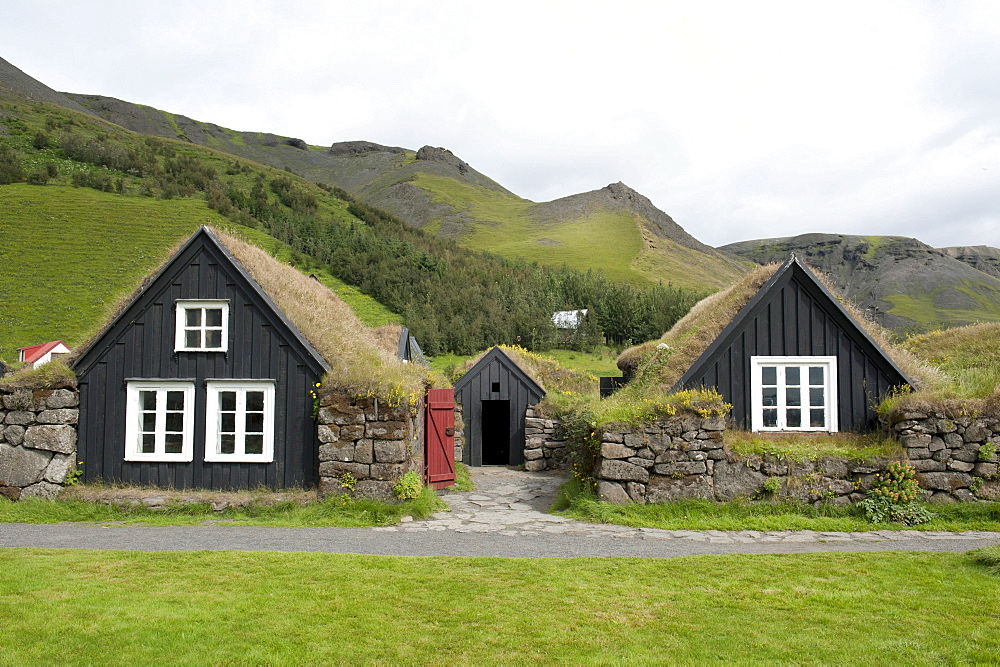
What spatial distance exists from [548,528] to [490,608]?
4.87 meters

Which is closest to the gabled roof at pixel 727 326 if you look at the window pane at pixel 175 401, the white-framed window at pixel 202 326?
the white-framed window at pixel 202 326

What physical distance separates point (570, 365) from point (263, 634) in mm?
38764

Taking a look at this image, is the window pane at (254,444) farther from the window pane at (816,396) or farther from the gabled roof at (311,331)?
the window pane at (816,396)

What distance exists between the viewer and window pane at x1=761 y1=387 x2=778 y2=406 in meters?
14.0

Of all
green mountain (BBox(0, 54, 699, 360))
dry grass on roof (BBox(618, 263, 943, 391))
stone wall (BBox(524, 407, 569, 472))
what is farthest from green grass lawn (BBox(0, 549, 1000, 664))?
green mountain (BBox(0, 54, 699, 360))

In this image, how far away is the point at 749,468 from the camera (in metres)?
12.7

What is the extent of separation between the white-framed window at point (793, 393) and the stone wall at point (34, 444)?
14.2 m

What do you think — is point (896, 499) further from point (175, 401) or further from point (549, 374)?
point (175, 401)

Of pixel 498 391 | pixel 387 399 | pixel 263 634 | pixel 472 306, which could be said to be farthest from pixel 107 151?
pixel 263 634

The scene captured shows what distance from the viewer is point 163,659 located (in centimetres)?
583

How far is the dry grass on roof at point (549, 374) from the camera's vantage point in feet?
75.5

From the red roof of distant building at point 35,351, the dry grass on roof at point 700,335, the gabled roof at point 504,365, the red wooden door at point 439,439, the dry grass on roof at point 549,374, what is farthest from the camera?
the red roof of distant building at point 35,351

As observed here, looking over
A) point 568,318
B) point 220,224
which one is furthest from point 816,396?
point 220,224

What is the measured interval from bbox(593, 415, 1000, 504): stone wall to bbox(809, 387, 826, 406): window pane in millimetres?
1614
